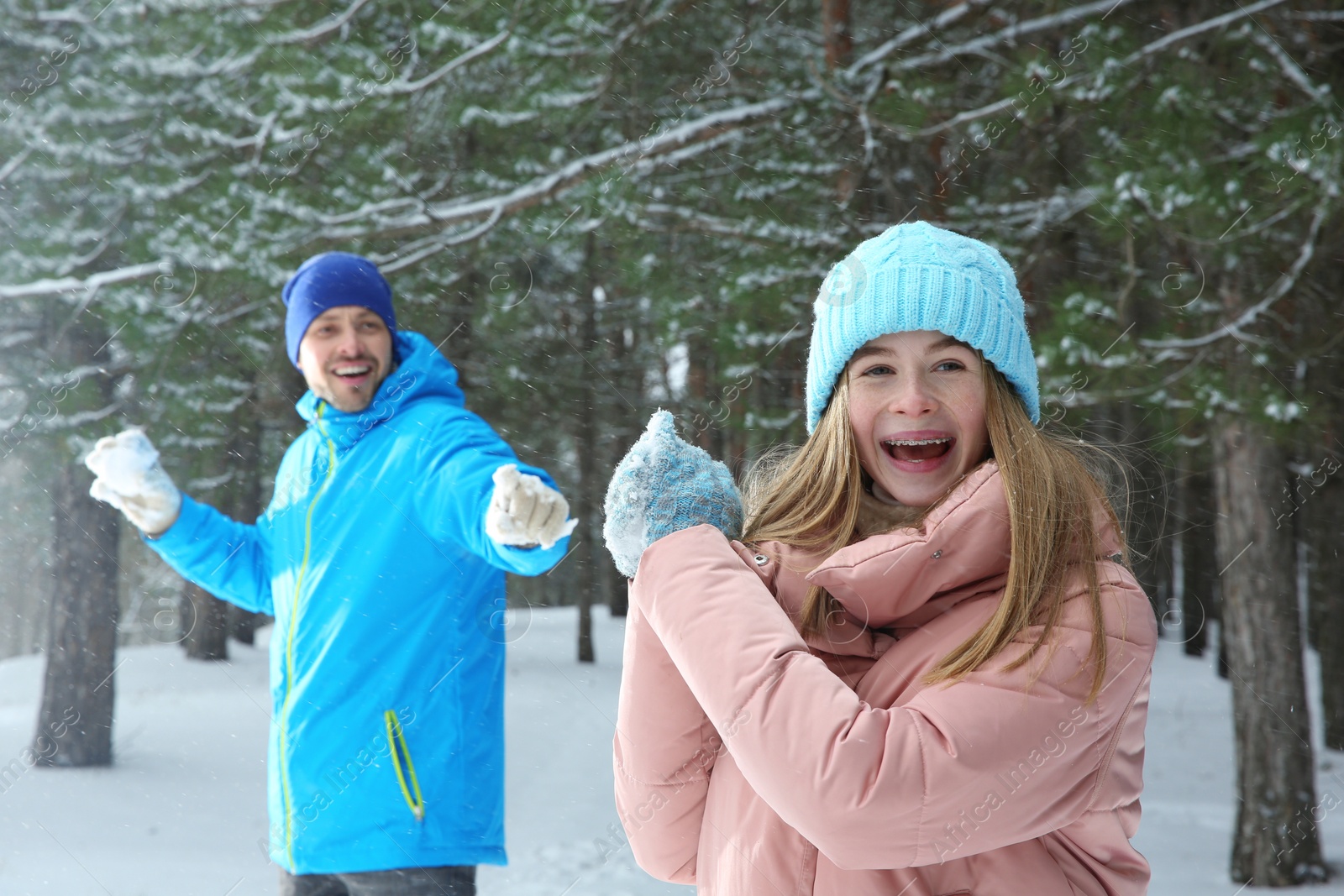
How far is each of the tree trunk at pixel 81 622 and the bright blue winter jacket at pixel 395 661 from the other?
6.57 metres

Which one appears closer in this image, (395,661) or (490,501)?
(490,501)

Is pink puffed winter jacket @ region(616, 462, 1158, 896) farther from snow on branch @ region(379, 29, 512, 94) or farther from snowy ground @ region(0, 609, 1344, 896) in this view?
snow on branch @ region(379, 29, 512, 94)

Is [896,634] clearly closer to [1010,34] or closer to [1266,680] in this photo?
[1010,34]

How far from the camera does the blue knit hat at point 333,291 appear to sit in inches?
108

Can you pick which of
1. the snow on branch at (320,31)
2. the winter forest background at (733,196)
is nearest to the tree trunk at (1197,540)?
the winter forest background at (733,196)

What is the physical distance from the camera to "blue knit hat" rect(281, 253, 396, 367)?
2746mm

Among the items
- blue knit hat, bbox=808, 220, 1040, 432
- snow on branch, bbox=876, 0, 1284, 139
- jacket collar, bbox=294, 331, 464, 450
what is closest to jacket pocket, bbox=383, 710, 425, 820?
jacket collar, bbox=294, 331, 464, 450

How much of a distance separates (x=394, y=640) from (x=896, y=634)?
4.50 feet

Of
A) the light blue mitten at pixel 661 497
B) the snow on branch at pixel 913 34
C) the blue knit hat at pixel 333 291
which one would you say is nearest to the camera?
the light blue mitten at pixel 661 497

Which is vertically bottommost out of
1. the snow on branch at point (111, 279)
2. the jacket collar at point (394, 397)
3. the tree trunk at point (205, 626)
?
the tree trunk at point (205, 626)

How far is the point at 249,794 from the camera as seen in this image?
7160 mm

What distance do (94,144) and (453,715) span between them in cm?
554

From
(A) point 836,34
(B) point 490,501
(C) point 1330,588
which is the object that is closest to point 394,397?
(B) point 490,501

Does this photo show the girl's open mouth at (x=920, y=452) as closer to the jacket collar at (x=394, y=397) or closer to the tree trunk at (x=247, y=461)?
the jacket collar at (x=394, y=397)
